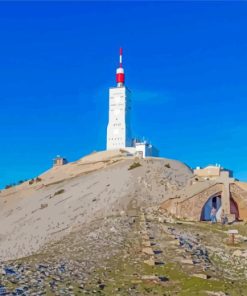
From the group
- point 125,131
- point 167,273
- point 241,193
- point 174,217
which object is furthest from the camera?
point 125,131

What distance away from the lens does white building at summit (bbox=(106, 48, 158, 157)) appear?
108 meters

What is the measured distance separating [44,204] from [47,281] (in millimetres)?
50245

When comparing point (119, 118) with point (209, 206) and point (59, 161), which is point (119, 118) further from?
point (209, 206)

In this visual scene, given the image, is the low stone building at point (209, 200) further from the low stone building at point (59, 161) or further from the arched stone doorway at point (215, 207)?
the low stone building at point (59, 161)

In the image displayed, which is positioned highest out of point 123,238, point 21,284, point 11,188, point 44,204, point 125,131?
point 125,131

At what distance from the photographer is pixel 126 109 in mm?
111125

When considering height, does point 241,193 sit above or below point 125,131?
below

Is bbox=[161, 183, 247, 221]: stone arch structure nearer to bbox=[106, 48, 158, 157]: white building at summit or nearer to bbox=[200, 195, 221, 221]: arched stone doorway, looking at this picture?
bbox=[200, 195, 221, 221]: arched stone doorway

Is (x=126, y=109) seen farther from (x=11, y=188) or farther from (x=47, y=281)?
(x=47, y=281)

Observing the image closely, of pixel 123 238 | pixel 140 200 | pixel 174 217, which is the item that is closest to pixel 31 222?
pixel 140 200

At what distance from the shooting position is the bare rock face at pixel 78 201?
4781 cm

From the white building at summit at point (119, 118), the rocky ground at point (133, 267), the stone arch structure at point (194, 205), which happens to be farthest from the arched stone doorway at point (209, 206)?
the white building at summit at point (119, 118)

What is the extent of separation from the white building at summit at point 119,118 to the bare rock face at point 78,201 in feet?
72.8

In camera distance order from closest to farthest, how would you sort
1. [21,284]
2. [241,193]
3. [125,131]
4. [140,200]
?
1. [21,284]
2. [241,193]
3. [140,200]
4. [125,131]
